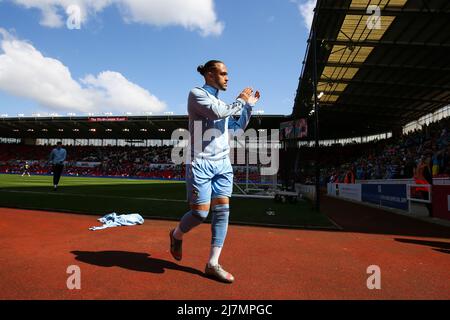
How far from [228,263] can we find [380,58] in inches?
777

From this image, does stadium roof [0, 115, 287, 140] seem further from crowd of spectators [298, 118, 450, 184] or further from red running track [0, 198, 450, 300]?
red running track [0, 198, 450, 300]

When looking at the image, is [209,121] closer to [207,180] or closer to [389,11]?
[207,180]

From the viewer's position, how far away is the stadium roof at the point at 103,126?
4378 cm

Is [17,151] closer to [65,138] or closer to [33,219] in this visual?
[65,138]

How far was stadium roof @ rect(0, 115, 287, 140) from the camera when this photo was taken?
4378 cm

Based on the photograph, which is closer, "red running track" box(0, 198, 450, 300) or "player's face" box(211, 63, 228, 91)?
"red running track" box(0, 198, 450, 300)

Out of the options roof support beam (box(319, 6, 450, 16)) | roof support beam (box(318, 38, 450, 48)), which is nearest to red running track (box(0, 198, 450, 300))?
roof support beam (box(319, 6, 450, 16))

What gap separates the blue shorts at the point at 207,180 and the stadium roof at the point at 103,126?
3553 centimetres

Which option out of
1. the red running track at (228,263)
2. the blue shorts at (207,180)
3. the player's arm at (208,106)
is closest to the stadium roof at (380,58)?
the red running track at (228,263)

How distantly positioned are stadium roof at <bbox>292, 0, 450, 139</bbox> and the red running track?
11.1 m

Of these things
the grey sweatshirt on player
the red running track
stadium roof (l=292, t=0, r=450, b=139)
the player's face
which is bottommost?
the red running track

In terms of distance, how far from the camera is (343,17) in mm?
14352

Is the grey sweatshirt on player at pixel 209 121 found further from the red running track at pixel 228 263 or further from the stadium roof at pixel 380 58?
the stadium roof at pixel 380 58
